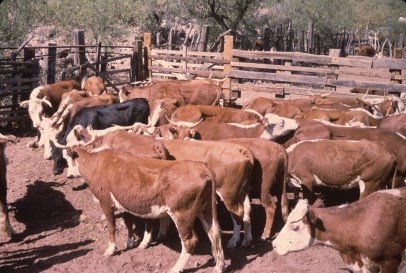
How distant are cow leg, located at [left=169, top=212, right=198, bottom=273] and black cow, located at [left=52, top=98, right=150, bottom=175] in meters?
4.52

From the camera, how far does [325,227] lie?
18.6 feet

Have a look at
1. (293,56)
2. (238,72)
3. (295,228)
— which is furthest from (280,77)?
(295,228)

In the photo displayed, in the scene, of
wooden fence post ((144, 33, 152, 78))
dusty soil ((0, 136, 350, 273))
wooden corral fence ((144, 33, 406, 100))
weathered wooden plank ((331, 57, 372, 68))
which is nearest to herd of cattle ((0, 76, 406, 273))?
dusty soil ((0, 136, 350, 273))

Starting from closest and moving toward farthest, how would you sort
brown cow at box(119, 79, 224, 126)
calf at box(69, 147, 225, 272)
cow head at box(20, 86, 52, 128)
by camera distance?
calf at box(69, 147, 225, 272), cow head at box(20, 86, 52, 128), brown cow at box(119, 79, 224, 126)

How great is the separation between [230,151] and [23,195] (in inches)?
172

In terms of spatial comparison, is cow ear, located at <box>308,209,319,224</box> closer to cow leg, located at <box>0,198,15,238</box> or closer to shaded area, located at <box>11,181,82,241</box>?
shaded area, located at <box>11,181,82,241</box>

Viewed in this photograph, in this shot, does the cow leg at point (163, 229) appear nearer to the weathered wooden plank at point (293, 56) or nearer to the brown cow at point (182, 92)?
the brown cow at point (182, 92)

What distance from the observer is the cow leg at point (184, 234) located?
19.8ft

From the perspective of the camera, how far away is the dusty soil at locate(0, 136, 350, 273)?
6.56 m

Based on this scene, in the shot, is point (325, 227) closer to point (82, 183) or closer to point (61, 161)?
point (82, 183)

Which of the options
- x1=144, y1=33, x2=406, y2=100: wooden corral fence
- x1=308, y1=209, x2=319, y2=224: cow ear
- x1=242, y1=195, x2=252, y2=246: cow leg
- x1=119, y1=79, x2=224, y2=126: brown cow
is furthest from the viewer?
x1=119, y1=79, x2=224, y2=126: brown cow

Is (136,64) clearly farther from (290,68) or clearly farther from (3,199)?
(3,199)

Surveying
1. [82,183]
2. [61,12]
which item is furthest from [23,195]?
[61,12]

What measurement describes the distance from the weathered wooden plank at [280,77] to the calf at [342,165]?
5.30 m
